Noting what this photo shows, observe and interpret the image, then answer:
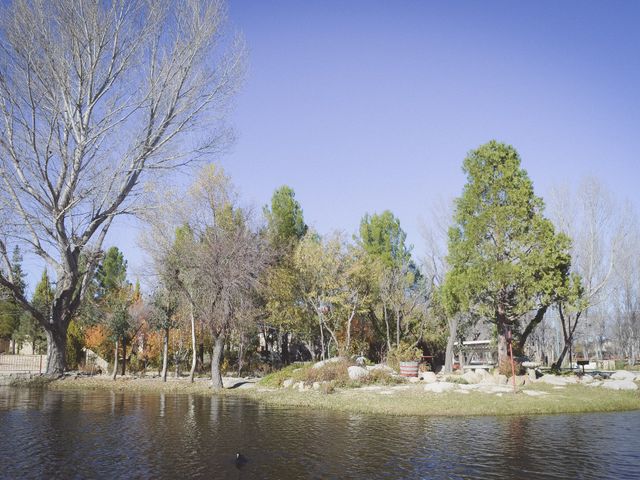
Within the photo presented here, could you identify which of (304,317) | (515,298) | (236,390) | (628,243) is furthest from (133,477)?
(628,243)

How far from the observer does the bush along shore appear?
50.4 ft

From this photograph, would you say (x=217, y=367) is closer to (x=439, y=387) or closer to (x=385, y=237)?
(x=439, y=387)

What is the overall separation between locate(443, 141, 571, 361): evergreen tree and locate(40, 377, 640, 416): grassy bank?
4.72 m

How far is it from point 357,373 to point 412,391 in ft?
11.9

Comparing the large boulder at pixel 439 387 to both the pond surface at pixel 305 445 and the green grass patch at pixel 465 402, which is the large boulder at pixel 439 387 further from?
the pond surface at pixel 305 445

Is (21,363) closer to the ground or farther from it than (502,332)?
closer to the ground

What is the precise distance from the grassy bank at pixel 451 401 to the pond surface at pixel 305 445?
38.6 inches

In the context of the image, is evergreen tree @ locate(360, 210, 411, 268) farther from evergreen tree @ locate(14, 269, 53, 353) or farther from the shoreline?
evergreen tree @ locate(14, 269, 53, 353)

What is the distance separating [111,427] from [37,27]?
58.9ft

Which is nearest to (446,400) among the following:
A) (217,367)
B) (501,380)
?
(501,380)

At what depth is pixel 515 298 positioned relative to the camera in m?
23.9

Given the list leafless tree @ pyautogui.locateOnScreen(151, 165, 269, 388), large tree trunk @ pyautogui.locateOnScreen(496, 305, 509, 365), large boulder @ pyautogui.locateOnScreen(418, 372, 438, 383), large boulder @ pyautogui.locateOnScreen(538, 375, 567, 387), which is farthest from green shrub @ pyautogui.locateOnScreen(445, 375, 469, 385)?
leafless tree @ pyautogui.locateOnScreen(151, 165, 269, 388)

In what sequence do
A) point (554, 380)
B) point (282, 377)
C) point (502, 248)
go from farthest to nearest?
point (282, 377) → point (502, 248) → point (554, 380)

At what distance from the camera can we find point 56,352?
84.8ft
